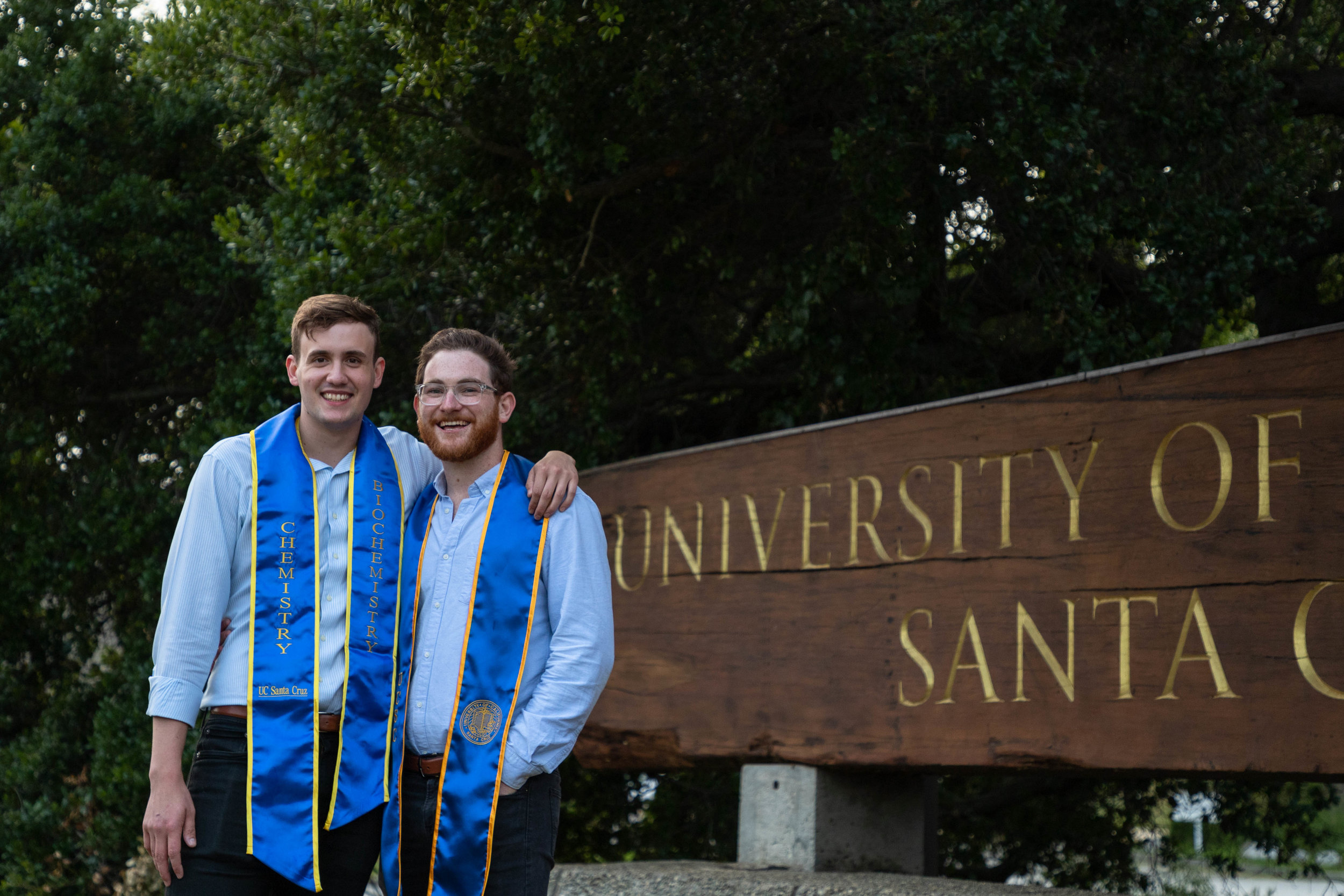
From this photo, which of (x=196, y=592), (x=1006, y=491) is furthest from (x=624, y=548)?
(x=196, y=592)

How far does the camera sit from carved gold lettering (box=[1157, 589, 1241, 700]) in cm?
292

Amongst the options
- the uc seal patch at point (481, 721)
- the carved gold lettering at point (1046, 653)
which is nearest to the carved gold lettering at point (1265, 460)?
the carved gold lettering at point (1046, 653)

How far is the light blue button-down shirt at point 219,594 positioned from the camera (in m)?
2.20

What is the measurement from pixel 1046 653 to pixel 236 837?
2.04m

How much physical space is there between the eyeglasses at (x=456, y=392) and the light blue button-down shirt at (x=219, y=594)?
0.85 ft

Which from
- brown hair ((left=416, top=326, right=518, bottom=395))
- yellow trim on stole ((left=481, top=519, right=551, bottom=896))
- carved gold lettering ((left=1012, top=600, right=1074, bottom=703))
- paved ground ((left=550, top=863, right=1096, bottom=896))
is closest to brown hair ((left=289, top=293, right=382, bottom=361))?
brown hair ((left=416, top=326, right=518, bottom=395))

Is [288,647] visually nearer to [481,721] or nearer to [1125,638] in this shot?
[481,721]

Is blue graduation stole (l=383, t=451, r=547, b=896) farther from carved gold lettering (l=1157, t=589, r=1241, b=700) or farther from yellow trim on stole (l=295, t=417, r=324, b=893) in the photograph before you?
carved gold lettering (l=1157, t=589, r=1241, b=700)

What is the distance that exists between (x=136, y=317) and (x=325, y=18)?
2.61 m

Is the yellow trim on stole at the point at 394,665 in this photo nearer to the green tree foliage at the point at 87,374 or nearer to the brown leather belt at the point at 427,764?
the brown leather belt at the point at 427,764

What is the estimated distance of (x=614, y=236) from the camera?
18.7 ft

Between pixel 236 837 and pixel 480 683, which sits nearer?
pixel 236 837

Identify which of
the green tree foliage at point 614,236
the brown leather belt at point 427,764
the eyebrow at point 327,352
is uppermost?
the green tree foliage at point 614,236

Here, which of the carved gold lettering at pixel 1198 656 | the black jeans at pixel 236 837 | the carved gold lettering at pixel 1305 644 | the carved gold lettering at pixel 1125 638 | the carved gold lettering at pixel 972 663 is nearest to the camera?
the black jeans at pixel 236 837
